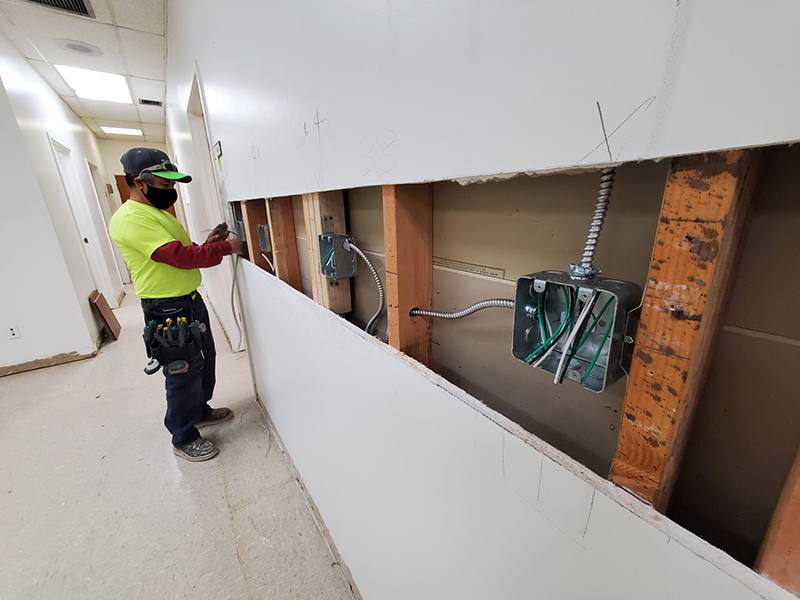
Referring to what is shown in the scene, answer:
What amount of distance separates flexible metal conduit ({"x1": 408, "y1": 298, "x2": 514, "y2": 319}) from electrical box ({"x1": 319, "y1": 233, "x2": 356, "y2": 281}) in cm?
34

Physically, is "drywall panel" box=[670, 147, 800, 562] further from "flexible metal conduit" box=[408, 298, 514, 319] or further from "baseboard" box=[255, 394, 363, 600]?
"baseboard" box=[255, 394, 363, 600]

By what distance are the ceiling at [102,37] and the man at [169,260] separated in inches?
70.6

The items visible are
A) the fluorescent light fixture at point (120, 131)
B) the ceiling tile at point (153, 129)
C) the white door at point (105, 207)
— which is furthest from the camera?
the fluorescent light fixture at point (120, 131)

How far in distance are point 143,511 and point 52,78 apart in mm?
4856

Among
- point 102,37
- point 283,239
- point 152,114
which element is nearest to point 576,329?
point 283,239

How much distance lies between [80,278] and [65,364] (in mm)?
894

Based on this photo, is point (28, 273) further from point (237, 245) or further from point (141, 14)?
point (237, 245)

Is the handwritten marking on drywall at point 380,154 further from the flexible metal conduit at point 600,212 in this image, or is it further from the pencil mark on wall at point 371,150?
the flexible metal conduit at point 600,212

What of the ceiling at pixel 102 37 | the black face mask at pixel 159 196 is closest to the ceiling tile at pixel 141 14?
the ceiling at pixel 102 37

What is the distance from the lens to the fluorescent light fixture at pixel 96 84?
11.4ft

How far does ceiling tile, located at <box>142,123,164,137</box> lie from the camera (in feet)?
18.6

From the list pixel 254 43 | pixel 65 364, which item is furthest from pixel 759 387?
pixel 65 364

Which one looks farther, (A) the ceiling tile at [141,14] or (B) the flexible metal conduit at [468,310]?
(A) the ceiling tile at [141,14]

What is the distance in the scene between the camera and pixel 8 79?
2549 mm
